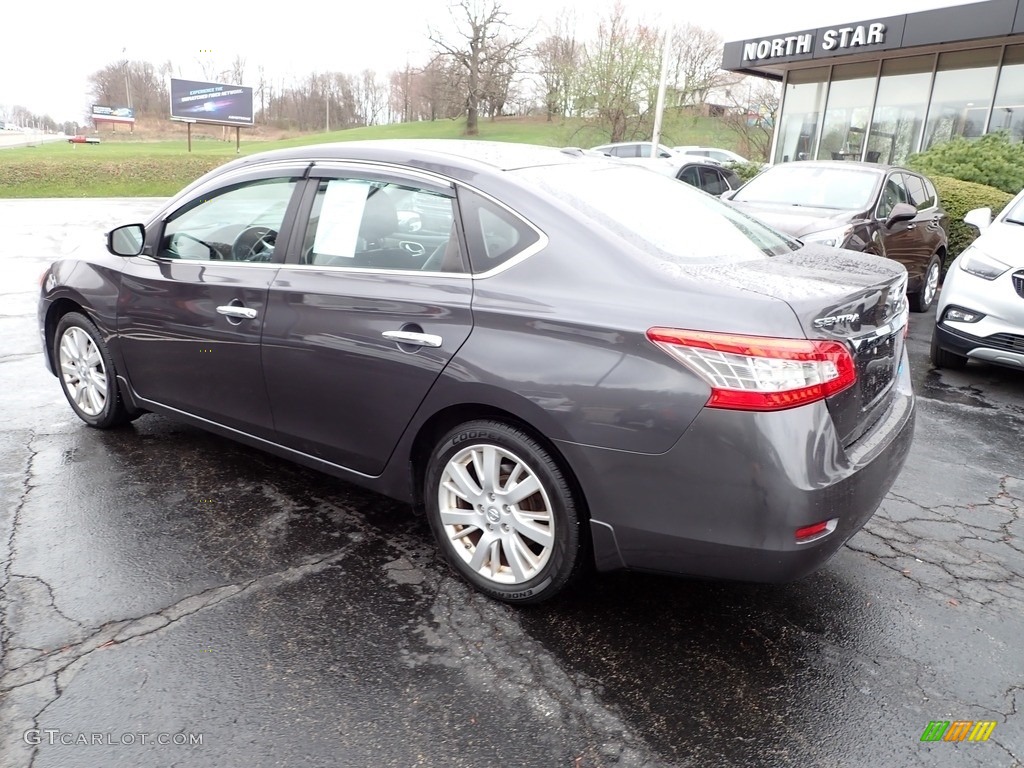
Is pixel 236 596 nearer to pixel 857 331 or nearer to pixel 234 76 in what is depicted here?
pixel 857 331

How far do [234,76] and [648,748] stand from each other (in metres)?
91.4

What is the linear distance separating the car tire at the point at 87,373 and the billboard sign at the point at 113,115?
78.7 m

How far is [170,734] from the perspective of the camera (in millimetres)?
2195

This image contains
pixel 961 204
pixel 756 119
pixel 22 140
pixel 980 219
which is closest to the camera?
pixel 980 219

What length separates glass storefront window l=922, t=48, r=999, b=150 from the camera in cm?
1592

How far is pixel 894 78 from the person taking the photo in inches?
690

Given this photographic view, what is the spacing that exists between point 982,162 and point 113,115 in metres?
77.7

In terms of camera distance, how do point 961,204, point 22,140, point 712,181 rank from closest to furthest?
point 961,204 < point 712,181 < point 22,140

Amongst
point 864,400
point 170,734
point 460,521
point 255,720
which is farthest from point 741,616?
point 170,734

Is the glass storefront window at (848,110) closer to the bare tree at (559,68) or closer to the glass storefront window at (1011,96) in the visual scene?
the glass storefront window at (1011,96)

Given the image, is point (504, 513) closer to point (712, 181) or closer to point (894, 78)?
point (712, 181)

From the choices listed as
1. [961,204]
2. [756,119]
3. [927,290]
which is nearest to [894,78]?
[961,204]

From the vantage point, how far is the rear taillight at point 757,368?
2.21 metres

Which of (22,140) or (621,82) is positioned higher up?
(621,82)
